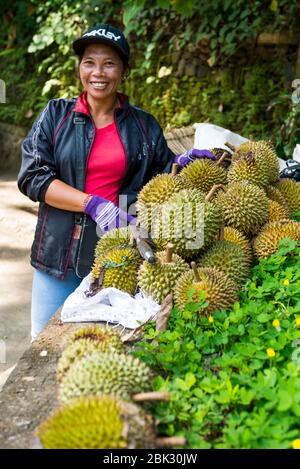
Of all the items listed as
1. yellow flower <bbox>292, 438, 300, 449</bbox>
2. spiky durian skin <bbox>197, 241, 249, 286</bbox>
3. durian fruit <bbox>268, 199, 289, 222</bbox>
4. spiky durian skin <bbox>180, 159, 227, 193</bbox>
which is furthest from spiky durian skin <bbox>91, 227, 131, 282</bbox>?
yellow flower <bbox>292, 438, 300, 449</bbox>

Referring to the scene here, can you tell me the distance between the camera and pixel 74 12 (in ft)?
24.5

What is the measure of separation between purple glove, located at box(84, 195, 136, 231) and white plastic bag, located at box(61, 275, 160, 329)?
55 centimetres

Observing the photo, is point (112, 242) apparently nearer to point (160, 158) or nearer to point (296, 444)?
point (160, 158)

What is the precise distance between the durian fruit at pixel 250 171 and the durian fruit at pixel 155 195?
0.35 metres

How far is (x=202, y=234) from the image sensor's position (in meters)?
2.24

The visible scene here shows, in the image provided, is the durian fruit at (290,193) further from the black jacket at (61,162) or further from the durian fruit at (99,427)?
the durian fruit at (99,427)

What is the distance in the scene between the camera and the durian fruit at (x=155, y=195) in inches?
91.7

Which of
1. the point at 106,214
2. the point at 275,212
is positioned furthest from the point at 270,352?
the point at 106,214

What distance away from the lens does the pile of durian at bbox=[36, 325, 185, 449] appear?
4.10ft

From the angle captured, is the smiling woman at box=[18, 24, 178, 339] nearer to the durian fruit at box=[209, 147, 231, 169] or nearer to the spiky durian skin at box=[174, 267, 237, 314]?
the durian fruit at box=[209, 147, 231, 169]

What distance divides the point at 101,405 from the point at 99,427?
0.06 meters

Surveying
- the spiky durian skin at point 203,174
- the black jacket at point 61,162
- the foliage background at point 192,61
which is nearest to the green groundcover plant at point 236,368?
the spiky durian skin at point 203,174

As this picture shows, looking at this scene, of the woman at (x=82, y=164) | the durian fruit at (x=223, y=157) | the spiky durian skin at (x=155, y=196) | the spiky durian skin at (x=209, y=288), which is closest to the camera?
the spiky durian skin at (x=209, y=288)

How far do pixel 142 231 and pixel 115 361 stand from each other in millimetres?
900
